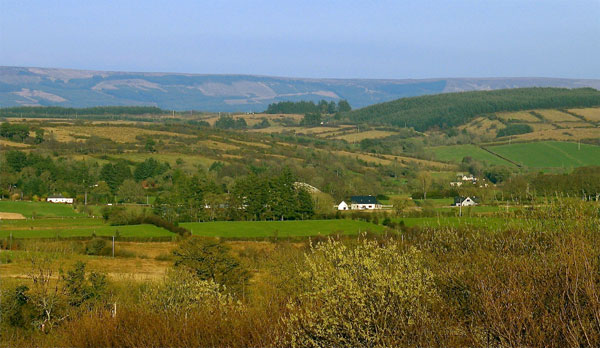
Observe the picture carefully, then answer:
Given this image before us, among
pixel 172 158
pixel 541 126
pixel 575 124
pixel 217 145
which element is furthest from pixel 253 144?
pixel 575 124

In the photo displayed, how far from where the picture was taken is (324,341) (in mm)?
15656

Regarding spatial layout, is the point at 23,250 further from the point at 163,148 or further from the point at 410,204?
the point at 163,148

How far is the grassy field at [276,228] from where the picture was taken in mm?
65125

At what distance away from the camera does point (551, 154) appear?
12269 cm

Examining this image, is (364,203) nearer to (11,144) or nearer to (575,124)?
(11,144)

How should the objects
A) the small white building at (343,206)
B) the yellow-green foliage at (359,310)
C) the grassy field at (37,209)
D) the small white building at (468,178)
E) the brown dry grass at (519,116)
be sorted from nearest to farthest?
the yellow-green foliage at (359,310), the grassy field at (37,209), the small white building at (343,206), the small white building at (468,178), the brown dry grass at (519,116)

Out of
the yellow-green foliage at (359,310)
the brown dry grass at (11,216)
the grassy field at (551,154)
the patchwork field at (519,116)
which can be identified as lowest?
the brown dry grass at (11,216)

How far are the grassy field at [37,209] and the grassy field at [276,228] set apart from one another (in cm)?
1526

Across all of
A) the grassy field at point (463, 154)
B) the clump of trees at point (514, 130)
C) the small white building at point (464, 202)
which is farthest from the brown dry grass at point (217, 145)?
the clump of trees at point (514, 130)

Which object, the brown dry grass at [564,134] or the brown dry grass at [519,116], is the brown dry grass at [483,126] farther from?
the brown dry grass at [564,134]

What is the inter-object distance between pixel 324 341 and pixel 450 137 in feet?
525

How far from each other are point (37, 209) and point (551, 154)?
8563cm

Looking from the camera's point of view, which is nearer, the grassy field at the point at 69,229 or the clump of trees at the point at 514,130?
the grassy field at the point at 69,229

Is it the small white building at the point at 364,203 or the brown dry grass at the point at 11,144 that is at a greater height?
the brown dry grass at the point at 11,144
